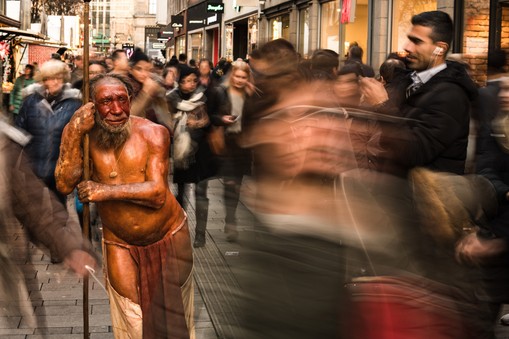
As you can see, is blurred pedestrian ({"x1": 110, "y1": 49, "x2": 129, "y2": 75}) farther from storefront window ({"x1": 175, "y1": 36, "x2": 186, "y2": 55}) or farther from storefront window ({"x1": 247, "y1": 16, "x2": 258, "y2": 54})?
storefront window ({"x1": 175, "y1": 36, "x2": 186, "y2": 55})

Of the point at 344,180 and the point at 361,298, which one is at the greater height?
the point at 344,180

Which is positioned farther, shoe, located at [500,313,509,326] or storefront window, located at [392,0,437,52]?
storefront window, located at [392,0,437,52]

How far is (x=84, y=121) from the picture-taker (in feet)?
15.8

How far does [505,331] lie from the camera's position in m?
6.75

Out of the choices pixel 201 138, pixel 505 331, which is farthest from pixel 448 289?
pixel 201 138

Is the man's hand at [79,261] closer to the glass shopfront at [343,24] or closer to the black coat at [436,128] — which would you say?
the black coat at [436,128]

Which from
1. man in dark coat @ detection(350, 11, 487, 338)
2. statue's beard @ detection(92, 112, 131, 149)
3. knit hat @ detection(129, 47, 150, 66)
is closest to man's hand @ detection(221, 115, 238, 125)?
knit hat @ detection(129, 47, 150, 66)

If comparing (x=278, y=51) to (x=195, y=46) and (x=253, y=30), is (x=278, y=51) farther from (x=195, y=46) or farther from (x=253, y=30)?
(x=195, y=46)

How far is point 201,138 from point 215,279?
2336mm

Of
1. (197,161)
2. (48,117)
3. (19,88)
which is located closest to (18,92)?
(19,88)

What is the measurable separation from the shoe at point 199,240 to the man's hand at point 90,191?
523 cm

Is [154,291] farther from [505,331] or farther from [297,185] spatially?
[505,331]

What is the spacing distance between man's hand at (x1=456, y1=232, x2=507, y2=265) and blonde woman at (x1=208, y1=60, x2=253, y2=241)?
209 inches

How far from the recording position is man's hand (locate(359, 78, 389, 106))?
7.40m
